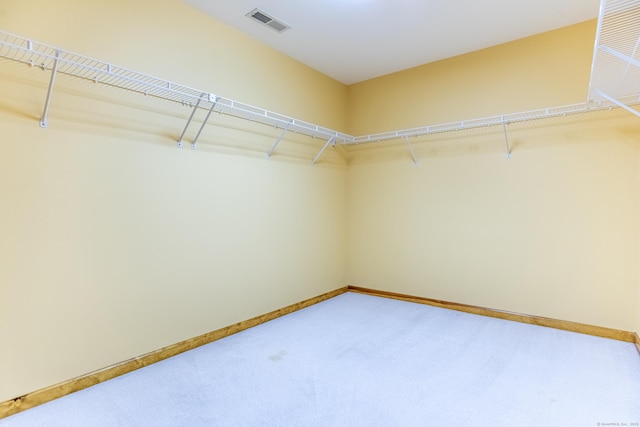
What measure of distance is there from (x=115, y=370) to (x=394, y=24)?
10.5 feet

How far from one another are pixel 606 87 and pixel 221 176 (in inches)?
114

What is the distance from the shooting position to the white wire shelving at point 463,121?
1586 mm

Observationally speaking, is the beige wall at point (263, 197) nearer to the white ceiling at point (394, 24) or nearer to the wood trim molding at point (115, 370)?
the wood trim molding at point (115, 370)

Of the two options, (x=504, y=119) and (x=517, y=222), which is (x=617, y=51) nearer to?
(x=504, y=119)

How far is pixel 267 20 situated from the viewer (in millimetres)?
2596

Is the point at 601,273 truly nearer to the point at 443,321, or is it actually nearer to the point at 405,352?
the point at 443,321

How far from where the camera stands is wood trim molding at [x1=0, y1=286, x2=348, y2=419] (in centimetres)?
166

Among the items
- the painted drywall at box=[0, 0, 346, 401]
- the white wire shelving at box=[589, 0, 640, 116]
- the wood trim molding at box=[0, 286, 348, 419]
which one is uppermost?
the white wire shelving at box=[589, 0, 640, 116]

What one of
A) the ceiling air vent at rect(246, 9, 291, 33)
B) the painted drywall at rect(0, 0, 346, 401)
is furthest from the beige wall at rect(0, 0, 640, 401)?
the ceiling air vent at rect(246, 9, 291, 33)

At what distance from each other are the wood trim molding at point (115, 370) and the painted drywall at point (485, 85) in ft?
8.34

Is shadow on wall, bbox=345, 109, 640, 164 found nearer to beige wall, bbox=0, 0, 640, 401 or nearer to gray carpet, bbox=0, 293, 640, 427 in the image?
beige wall, bbox=0, 0, 640, 401

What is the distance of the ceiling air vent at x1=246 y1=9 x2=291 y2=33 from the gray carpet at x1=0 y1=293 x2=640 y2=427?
99.4 inches

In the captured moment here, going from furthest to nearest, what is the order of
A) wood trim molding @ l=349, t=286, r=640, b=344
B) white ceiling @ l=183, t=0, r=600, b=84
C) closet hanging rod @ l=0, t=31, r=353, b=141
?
wood trim molding @ l=349, t=286, r=640, b=344, white ceiling @ l=183, t=0, r=600, b=84, closet hanging rod @ l=0, t=31, r=353, b=141

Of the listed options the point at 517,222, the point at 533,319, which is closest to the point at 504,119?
the point at 517,222
